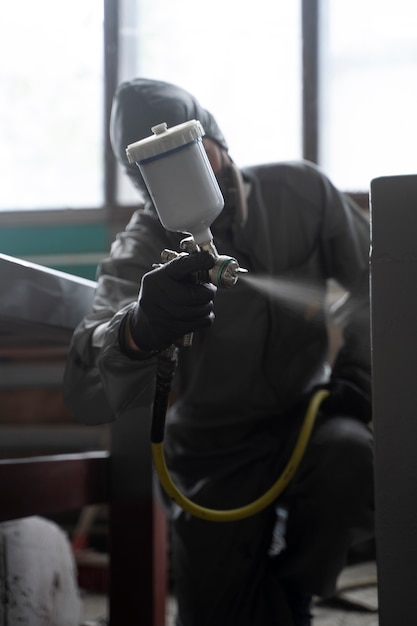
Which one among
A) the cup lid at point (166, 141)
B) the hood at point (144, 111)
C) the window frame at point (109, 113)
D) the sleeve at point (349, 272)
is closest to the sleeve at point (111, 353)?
the hood at point (144, 111)

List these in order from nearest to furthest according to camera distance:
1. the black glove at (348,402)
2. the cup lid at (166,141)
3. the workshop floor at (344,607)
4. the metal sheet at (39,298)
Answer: the cup lid at (166,141)
the metal sheet at (39,298)
the black glove at (348,402)
the workshop floor at (344,607)

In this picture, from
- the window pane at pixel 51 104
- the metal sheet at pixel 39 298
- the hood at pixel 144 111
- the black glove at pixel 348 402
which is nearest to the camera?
the metal sheet at pixel 39 298

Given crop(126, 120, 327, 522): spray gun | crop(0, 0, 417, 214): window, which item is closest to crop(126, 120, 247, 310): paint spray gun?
crop(126, 120, 327, 522): spray gun

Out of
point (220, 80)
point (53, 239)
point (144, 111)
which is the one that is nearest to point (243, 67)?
point (220, 80)

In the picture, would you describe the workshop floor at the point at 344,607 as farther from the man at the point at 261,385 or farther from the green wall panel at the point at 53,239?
the green wall panel at the point at 53,239

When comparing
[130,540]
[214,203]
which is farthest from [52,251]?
[214,203]

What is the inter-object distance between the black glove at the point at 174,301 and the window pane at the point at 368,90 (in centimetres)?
215

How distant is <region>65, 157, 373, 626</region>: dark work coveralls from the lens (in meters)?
1.28

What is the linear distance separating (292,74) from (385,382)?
2520mm

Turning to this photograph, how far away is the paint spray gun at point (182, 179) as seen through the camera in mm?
811

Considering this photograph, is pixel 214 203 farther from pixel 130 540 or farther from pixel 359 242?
pixel 130 540

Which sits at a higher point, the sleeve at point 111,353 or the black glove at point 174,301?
the black glove at point 174,301

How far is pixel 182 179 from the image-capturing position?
83 centimetres

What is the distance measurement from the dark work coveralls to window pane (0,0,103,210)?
6.05 ft
